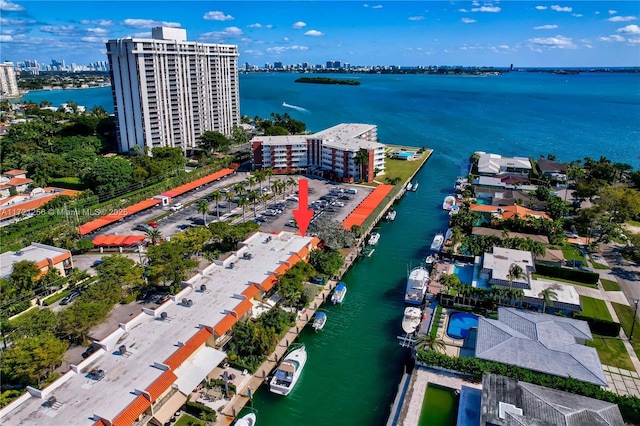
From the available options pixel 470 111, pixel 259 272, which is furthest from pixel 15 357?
pixel 470 111

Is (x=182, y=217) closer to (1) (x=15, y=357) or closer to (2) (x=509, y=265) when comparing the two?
(1) (x=15, y=357)

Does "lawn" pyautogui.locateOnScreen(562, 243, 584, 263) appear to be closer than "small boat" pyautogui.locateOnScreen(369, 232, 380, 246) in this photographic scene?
Yes

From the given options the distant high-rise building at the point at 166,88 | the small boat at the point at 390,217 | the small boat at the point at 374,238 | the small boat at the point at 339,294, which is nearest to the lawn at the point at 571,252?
the small boat at the point at 374,238

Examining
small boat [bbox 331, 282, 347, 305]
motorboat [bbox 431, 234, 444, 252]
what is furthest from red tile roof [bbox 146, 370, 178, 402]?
motorboat [bbox 431, 234, 444, 252]

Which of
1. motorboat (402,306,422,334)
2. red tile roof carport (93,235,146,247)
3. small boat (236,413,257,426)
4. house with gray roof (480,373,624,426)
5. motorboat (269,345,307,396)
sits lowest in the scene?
small boat (236,413,257,426)

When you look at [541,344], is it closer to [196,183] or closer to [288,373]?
[288,373]

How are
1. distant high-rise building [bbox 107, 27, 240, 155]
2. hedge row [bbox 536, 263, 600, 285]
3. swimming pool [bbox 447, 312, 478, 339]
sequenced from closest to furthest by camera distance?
swimming pool [bbox 447, 312, 478, 339] → hedge row [bbox 536, 263, 600, 285] → distant high-rise building [bbox 107, 27, 240, 155]

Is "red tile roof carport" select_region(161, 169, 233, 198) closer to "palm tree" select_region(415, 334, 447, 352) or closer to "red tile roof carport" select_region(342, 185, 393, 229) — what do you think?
"red tile roof carport" select_region(342, 185, 393, 229)
